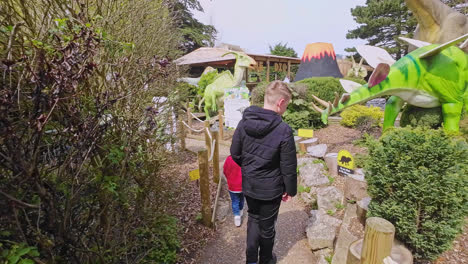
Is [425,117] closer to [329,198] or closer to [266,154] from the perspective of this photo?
[329,198]

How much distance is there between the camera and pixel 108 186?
1.53m

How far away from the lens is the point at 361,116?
21.0 feet

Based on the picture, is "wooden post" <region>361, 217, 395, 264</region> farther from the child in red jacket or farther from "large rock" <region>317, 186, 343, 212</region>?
"large rock" <region>317, 186, 343, 212</region>

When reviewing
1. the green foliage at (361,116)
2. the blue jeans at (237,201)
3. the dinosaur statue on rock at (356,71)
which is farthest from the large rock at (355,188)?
the dinosaur statue on rock at (356,71)

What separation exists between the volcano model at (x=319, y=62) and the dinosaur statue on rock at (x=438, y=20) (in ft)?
30.1

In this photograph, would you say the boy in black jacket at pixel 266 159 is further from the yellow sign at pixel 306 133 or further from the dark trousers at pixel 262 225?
the yellow sign at pixel 306 133

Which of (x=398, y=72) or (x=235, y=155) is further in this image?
(x=398, y=72)

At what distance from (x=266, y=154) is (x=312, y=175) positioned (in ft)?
8.35

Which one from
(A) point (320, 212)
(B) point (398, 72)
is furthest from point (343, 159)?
(B) point (398, 72)

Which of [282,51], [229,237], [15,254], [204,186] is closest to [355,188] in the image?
[229,237]

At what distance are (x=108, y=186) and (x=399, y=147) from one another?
2364 mm

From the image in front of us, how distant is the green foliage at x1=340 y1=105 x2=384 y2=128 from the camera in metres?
6.25

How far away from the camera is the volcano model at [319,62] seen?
13.3 m

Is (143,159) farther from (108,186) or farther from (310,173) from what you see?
(310,173)
